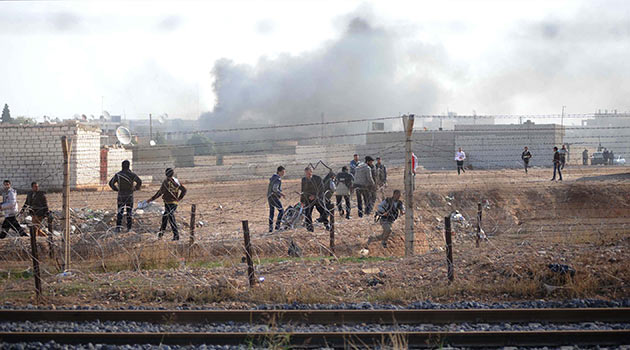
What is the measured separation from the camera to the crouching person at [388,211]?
1241 cm

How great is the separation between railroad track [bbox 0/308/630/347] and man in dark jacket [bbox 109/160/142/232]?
19.0ft

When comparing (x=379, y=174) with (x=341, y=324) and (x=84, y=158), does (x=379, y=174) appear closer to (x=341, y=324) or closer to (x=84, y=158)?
(x=341, y=324)

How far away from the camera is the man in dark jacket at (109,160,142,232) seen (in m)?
13.3

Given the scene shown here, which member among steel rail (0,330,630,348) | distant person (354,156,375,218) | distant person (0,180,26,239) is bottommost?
steel rail (0,330,630,348)

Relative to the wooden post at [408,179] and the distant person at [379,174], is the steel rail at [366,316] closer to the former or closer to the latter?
the wooden post at [408,179]

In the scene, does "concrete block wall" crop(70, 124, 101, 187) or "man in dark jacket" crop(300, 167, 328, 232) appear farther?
"concrete block wall" crop(70, 124, 101, 187)

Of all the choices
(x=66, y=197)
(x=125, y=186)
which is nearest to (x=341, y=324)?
(x=66, y=197)

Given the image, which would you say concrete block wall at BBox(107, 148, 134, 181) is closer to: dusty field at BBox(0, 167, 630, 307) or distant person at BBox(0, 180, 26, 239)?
distant person at BBox(0, 180, 26, 239)

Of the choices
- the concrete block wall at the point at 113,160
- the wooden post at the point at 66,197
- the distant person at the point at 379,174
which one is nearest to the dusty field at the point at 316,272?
the wooden post at the point at 66,197

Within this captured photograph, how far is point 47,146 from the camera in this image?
1051 inches

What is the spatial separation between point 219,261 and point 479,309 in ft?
17.7

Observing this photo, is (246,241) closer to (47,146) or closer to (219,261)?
(219,261)

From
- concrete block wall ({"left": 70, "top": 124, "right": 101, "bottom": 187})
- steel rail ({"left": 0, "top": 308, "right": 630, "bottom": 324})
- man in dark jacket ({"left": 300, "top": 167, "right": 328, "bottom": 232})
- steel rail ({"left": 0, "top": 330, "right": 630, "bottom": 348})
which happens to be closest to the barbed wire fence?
man in dark jacket ({"left": 300, "top": 167, "right": 328, "bottom": 232})

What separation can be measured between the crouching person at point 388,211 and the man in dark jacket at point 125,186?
540 cm
